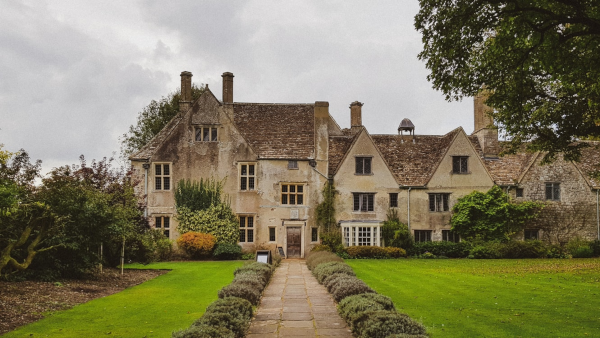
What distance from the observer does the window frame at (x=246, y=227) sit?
3550cm

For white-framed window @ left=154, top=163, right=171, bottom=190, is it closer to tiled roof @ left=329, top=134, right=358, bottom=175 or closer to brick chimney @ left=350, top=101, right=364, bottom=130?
tiled roof @ left=329, top=134, right=358, bottom=175

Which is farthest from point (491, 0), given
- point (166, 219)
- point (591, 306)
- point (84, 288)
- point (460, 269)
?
point (166, 219)

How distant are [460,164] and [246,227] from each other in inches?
619

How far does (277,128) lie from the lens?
3791 cm

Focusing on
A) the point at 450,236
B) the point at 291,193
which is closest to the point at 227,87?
the point at 291,193

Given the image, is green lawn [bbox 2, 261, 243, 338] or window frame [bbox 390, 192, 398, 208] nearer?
green lawn [bbox 2, 261, 243, 338]

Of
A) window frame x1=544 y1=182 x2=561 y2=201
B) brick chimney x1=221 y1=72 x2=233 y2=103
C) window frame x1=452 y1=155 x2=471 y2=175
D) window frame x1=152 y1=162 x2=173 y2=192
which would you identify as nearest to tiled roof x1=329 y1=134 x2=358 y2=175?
window frame x1=452 y1=155 x2=471 y2=175

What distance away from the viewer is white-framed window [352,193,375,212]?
3656 centimetres

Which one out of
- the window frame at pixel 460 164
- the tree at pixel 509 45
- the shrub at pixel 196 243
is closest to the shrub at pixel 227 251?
the shrub at pixel 196 243

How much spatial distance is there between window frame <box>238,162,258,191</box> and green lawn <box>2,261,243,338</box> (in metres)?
16.8

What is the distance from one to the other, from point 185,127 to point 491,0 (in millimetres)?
27236

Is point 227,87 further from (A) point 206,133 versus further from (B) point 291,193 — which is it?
(B) point 291,193

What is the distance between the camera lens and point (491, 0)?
11.1 meters

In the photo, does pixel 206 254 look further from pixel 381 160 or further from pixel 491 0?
pixel 491 0
